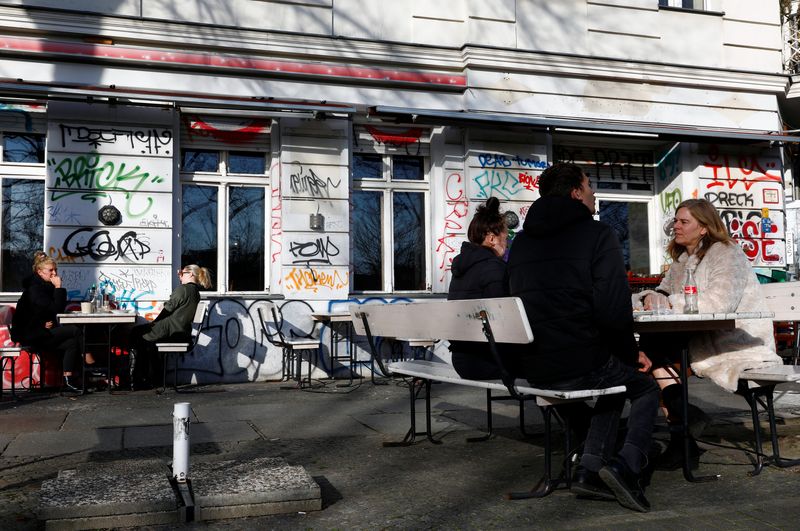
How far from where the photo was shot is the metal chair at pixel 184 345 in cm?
875

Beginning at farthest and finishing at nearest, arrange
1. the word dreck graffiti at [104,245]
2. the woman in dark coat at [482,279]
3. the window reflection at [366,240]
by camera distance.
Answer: the window reflection at [366,240], the word dreck graffiti at [104,245], the woman in dark coat at [482,279]

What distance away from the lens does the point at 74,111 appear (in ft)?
31.4

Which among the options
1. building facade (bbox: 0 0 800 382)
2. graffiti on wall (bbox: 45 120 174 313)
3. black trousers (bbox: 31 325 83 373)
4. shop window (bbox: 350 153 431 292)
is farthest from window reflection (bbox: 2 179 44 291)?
shop window (bbox: 350 153 431 292)

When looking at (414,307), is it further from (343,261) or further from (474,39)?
(474,39)

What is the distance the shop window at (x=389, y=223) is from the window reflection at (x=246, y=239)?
4.18 feet

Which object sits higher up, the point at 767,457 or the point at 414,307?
the point at 414,307

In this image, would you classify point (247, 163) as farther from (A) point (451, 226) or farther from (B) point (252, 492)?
(B) point (252, 492)

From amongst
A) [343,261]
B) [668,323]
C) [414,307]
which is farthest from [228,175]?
[668,323]

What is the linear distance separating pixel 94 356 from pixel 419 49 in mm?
5873

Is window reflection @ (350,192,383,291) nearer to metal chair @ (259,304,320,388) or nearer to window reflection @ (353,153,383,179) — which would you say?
window reflection @ (353,153,383,179)

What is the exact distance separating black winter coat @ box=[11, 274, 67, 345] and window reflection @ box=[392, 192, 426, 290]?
4.52 m

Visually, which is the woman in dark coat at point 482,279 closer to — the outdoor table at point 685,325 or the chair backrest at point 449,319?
the chair backrest at point 449,319

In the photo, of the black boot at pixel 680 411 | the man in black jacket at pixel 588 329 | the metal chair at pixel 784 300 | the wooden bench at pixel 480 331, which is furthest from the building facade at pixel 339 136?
the man in black jacket at pixel 588 329

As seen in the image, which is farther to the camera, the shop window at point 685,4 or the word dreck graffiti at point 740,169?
the shop window at point 685,4
